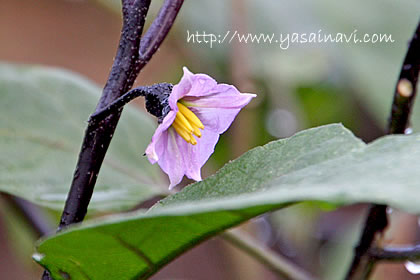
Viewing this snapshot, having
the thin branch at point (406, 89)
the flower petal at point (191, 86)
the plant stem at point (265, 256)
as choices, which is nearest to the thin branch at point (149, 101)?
the flower petal at point (191, 86)

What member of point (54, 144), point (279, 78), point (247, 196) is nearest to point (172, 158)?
point (247, 196)

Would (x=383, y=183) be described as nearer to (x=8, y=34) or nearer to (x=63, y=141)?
(x=63, y=141)

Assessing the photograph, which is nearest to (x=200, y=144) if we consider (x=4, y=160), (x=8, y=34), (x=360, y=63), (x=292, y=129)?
(x=4, y=160)

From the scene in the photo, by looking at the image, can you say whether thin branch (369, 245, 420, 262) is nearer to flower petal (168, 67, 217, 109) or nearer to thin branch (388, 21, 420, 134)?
thin branch (388, 21, 420, 134)

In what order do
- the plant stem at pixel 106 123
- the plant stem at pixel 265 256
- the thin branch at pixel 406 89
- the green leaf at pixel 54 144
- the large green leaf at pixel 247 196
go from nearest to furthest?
the large green leaf at pixel 247 196 < the plant stem at pixel 106 123 < the thin branch at pixel 406 89 < the green leaf at pixel 54 144 < the plant stem at pixel 265 256

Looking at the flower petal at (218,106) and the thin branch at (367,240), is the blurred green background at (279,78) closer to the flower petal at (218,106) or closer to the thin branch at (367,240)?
the thin branch at (367,240)

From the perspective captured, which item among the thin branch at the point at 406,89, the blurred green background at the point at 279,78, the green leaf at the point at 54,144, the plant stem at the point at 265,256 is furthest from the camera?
the blurred green background at the point at 279,78

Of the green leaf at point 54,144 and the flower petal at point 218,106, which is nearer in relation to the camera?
the flower petal at point 218,106

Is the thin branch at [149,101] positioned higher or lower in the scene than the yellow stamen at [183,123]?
higher

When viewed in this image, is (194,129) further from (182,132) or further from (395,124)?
(395,124)
